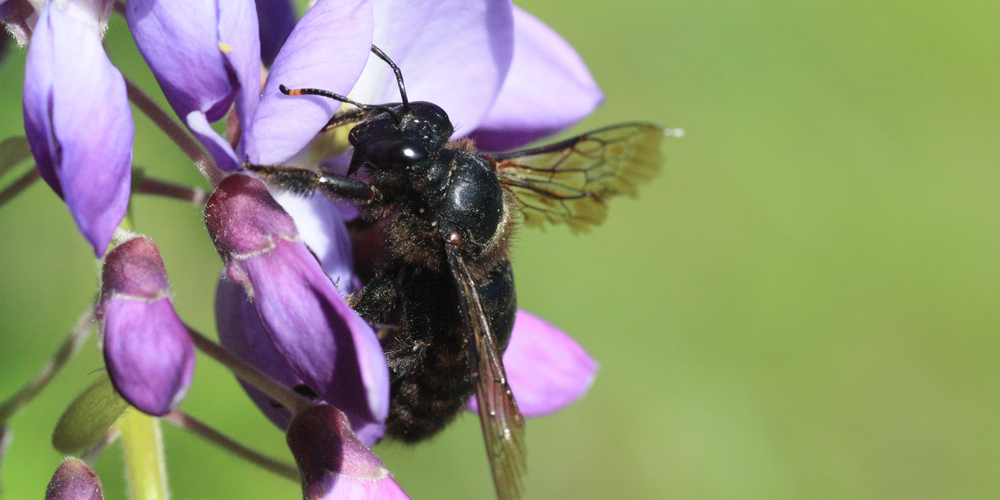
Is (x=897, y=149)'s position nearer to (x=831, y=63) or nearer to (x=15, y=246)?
(x=831, y=63)

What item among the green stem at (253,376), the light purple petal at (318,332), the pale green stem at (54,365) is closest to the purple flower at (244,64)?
the light purple petal at (318,332)

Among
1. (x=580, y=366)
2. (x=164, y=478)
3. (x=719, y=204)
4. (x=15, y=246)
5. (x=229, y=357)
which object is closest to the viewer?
(x=229, y=357)

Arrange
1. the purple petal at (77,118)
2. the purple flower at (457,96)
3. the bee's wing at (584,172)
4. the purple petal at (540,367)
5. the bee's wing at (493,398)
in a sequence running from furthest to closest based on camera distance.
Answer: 1. the bee's wing at (584,172)
2. the purple petal at (540,367)
3. the purple flower at (457,96)
4. the bee's wing at (493,398)
5. the purple petal at (77,118)

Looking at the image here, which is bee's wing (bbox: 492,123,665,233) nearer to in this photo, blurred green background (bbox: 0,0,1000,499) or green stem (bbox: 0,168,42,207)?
green stem (bbox: 0,168,42,207)

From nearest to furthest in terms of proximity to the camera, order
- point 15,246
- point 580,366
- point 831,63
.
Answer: point 580,366 → point 15,246 → point 831,63

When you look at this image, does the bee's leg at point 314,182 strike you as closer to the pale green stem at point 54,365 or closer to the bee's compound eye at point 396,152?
the bee's compound eye at point 396,152

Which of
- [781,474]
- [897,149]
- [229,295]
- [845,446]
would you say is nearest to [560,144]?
[229,295]

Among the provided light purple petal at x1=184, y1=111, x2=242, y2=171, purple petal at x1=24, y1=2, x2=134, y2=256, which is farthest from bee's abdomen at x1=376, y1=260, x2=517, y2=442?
purple petal at x1=24, y1=2, x2=134, y2=256
